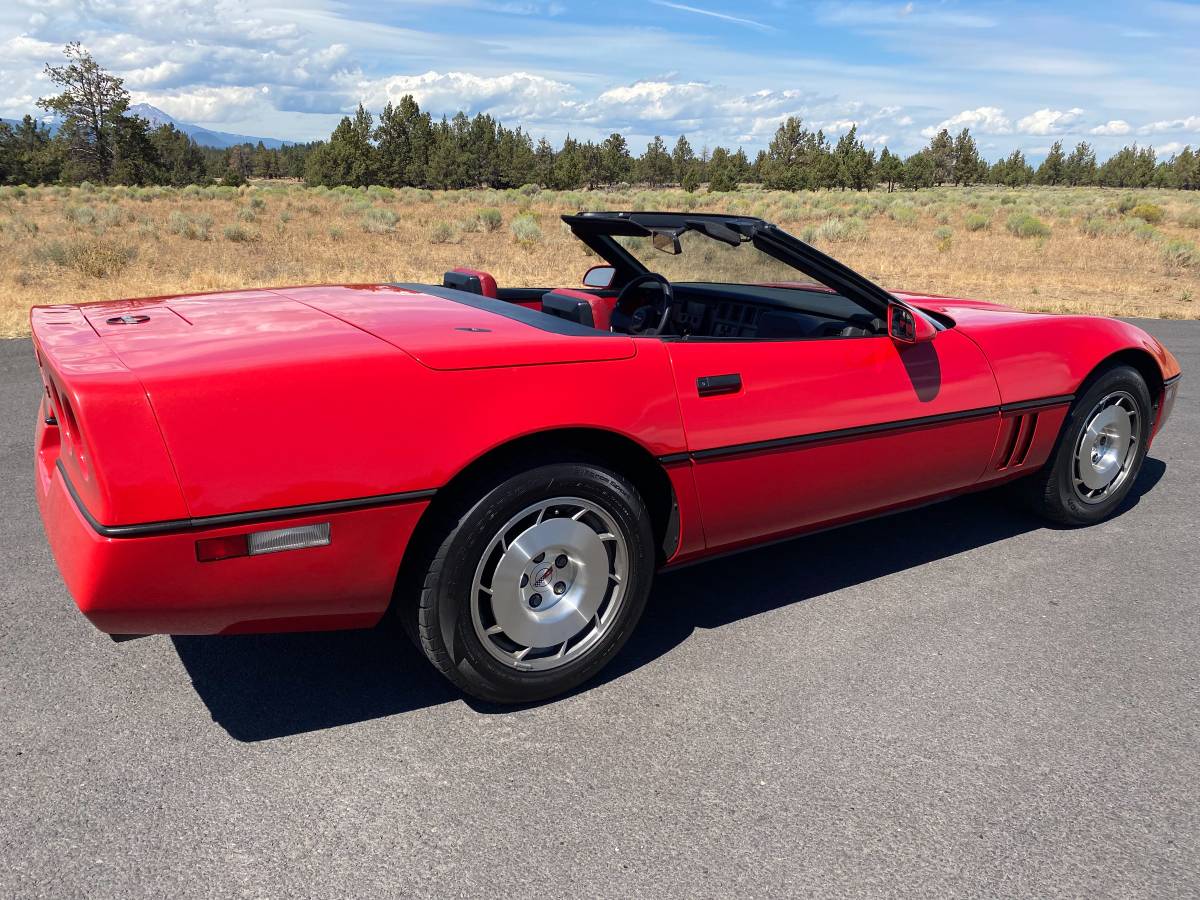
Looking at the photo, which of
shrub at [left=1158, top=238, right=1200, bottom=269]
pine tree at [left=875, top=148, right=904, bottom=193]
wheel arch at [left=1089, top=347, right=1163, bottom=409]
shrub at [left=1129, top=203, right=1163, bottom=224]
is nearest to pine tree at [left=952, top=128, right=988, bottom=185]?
pine tree at [left=875, top=148, right=904, bottom=193]

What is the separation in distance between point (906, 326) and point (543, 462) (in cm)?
150

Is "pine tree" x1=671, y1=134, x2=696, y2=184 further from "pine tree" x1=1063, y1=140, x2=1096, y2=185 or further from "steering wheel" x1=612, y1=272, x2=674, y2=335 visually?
"steering wheel" x1=612, y1=272, x2=674, y2=335

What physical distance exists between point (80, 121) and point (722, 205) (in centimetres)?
4356

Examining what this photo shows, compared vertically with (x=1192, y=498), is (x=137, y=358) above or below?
above

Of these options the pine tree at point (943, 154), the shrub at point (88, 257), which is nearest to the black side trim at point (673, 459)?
the shrub at point (88, 257)

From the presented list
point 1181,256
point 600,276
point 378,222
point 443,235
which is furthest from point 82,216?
point 1181,256

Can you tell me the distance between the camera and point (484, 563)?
8.27 feet

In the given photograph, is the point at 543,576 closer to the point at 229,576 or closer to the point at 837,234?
the point at 229,576

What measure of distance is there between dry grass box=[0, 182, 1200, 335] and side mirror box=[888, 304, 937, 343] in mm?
7060

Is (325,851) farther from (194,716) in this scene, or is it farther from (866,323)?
(866,323)

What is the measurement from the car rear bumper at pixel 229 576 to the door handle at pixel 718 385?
3.16 feet

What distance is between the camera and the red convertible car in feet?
7.06

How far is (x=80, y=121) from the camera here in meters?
56.2

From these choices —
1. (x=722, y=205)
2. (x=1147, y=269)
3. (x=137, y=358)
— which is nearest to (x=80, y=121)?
(x=722, y=205)
